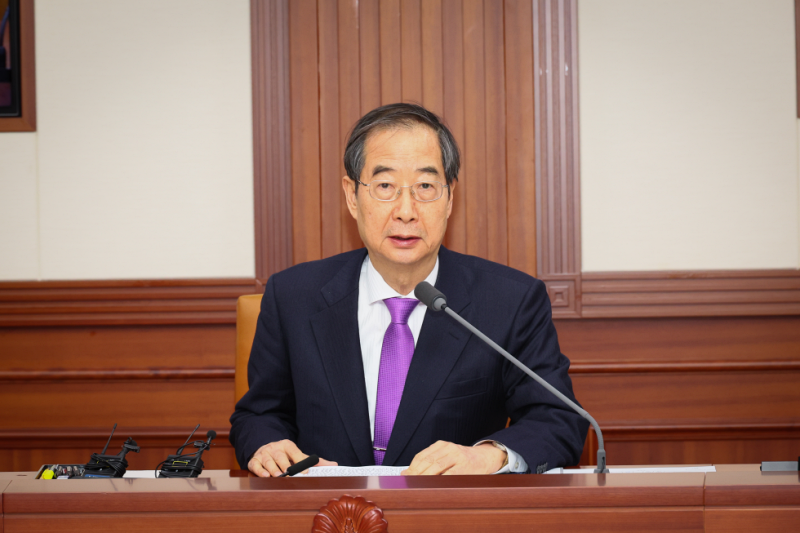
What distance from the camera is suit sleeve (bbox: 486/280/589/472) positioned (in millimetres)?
1353

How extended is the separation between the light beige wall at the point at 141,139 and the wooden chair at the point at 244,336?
684mm

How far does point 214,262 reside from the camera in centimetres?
252

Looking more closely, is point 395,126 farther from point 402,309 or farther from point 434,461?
point 434,461

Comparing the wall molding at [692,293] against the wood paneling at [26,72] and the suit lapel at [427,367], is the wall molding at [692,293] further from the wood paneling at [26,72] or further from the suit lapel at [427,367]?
the wood paneling at [26,72]

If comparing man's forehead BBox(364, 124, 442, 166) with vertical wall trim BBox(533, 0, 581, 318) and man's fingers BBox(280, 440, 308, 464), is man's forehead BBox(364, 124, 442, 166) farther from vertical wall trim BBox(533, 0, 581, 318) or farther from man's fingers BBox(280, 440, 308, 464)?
vertical wall trim BBox(533, 0, 581, 318)

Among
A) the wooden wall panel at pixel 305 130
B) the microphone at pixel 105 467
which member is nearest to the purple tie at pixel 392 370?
the microphone at pixel 105 467

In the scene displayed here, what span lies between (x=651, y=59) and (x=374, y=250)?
1544 mm

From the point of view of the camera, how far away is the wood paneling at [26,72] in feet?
8.18

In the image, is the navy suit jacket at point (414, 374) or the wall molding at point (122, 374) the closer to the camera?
the navy suit jacket at point (414, 374)

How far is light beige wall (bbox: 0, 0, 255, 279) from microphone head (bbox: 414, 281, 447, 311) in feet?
4.62

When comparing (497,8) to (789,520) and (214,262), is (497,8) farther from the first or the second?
A: (789,520)

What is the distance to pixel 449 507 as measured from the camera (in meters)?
0.87

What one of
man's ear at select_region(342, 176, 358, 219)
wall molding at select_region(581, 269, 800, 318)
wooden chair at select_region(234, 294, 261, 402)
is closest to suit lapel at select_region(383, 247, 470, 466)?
man's ear at select_region(342, 176, 358, 219)

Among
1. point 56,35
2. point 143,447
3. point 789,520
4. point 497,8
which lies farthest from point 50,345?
point 789,520
